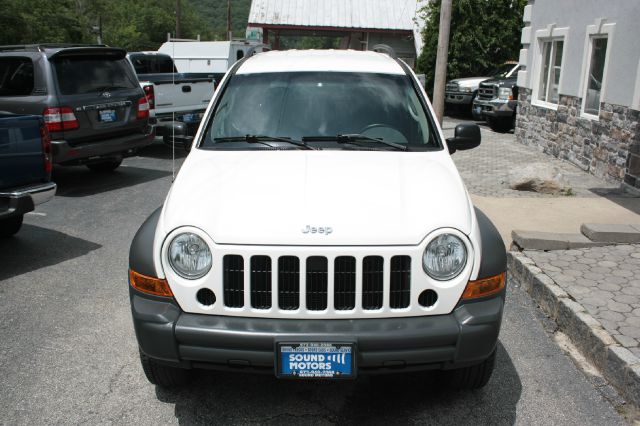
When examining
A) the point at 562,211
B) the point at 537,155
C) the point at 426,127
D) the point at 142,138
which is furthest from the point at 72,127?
the point at 537,155

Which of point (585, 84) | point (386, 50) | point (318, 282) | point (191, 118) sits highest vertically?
point (386, 50)

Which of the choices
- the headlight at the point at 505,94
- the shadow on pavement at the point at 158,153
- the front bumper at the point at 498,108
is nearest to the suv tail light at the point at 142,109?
the shadow on pavement at the point at 158,153

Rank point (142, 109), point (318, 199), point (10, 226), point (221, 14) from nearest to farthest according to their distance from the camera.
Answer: point (318, 199) → point (10, 226) → point (142, 109) → point (221, 14)

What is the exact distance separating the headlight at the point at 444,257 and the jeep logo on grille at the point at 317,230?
48 centimetres

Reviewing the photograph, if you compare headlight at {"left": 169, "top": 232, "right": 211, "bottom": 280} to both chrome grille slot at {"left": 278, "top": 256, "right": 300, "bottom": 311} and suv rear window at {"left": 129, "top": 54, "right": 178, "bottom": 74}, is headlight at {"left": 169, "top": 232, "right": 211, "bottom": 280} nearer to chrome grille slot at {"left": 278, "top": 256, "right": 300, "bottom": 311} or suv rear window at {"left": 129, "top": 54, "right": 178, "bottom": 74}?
chrome grille slot at {"left": 278, "top": 256, "right": 300, "bottom": 311}

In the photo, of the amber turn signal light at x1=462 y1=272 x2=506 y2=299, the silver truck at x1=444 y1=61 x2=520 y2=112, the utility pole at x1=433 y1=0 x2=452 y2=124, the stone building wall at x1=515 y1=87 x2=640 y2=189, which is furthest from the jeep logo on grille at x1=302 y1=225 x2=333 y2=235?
the silver truck at x1=444 y1=61 x2=520 y2=112

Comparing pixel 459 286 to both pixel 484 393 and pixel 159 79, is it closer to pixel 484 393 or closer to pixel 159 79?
pixel 484 393

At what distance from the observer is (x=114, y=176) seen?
10.3 meters

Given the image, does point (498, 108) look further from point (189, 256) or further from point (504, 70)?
point (189, 256)

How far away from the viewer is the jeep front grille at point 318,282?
293 cm

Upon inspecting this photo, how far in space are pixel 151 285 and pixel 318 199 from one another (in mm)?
947

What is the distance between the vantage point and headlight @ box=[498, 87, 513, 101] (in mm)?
15961

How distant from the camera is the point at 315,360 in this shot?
9.53ft

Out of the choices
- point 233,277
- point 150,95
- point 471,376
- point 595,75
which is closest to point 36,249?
point 233,277
